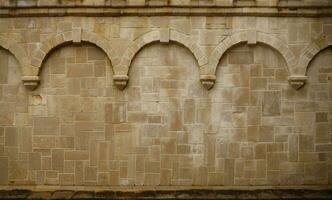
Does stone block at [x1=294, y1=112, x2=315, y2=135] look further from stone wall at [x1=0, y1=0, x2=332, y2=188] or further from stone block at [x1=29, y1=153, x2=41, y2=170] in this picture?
stone block at [x1=29, y1=153, x2=41, y2=170]

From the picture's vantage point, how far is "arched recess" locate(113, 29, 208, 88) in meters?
9.24

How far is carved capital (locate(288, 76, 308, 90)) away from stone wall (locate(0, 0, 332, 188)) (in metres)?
0.04

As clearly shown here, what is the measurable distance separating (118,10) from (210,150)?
424 centimetres

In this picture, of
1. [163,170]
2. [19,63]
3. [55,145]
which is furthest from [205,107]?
[19,63]

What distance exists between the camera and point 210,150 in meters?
9.38

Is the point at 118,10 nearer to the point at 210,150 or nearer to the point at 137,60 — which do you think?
the point at 137,60

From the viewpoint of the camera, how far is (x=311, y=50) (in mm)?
9312

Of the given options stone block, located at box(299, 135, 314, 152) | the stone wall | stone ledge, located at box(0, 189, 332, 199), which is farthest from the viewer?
stone block, located at box(299, 135, 314, 152)

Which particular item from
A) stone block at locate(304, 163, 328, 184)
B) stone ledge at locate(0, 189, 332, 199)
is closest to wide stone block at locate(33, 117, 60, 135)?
stone ledge at locate(0, 189, 332, 199)

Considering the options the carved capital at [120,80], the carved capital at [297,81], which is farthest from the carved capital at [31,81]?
the carved capital at [297,81]

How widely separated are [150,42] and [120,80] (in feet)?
4.02

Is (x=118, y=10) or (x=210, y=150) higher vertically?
(x=118, y=10)

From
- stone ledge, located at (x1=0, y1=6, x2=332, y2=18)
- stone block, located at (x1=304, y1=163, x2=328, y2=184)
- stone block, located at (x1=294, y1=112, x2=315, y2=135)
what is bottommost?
stone block, located at (x1=304, y1=163, x2=328, y2=184)

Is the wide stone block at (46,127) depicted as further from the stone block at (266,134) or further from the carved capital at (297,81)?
the carved capital at (297,81)
